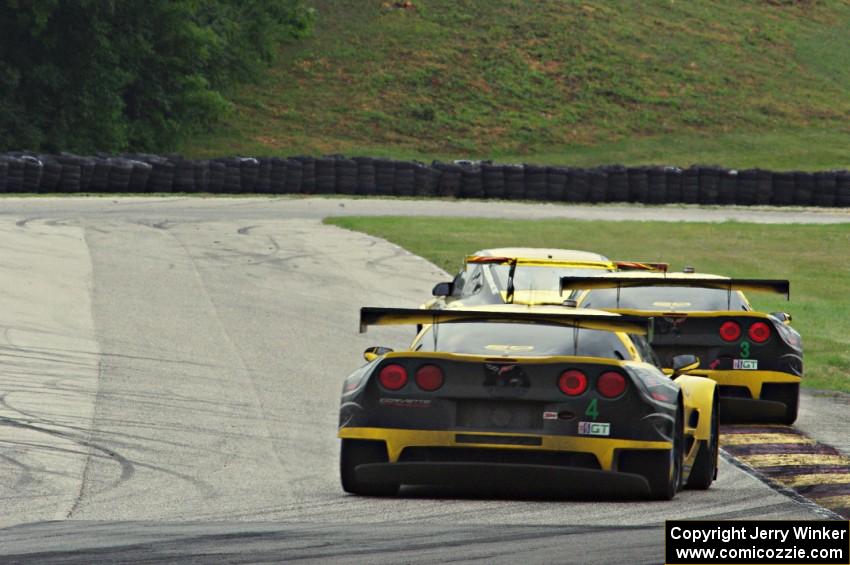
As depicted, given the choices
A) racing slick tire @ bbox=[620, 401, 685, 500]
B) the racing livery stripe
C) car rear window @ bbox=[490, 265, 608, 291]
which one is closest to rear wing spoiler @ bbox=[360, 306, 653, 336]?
racing slick tire @ bbox=[620, 401, 685, 500]

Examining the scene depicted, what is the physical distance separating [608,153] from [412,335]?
5081cm

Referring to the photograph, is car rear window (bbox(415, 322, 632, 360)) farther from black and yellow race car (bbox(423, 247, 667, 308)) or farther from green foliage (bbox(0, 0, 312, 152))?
green foliage (bbox(0, 0, 312, 152))

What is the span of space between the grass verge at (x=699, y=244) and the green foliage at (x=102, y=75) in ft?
76.0

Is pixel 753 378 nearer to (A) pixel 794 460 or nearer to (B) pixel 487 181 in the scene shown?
(A) pixel 794 460

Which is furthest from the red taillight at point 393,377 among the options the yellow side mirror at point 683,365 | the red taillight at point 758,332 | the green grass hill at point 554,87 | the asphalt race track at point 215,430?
the green grass hill at point 554,87

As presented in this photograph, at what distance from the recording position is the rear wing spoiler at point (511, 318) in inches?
384

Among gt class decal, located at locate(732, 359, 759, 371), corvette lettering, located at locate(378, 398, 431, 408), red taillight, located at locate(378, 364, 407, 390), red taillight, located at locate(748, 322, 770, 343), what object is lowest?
corvette lettering, located at locate(378, 398, 431, 408)

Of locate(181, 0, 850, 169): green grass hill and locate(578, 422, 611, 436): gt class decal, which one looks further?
locate(181, 0, 850, 169): green grass hill

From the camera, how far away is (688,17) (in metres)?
88.2

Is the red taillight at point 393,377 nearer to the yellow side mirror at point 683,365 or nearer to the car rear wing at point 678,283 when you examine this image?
the yellow side mirror at point 683,365

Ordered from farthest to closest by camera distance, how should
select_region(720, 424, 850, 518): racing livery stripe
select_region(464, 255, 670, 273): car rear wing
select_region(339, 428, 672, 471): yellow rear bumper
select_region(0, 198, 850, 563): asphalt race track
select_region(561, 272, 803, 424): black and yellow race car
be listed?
select_region(464, 255, 670, 273): car rear wing, select_region(561, 272, 803, 424): black and yellow race car, select_region(720, 424, 850, 518): racing livery stripe, select_region(339, 428, 672, 471): yellow rear bumper, select_region(0, 198, 850, 563): asphalt race track

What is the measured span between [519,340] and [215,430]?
3552mm

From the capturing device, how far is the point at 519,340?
9.84 meters

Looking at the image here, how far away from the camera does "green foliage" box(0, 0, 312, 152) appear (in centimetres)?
5800
